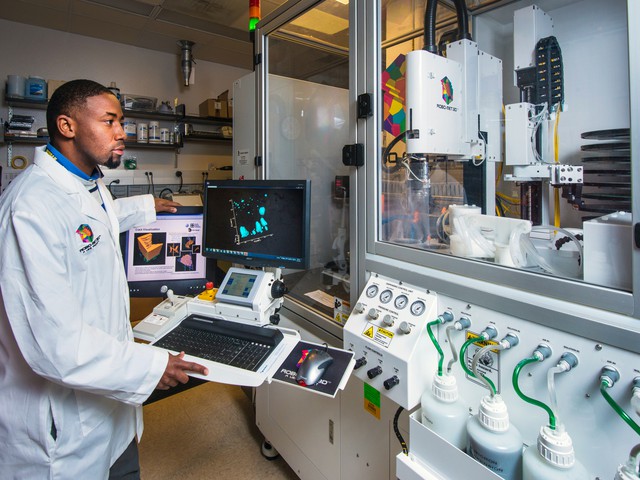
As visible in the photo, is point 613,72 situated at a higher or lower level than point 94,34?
lower

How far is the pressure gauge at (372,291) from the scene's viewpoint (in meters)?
1.18

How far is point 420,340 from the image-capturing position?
994 mm

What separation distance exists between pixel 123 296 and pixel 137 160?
10.2 ft

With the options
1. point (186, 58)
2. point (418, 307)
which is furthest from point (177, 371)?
point (186, 58)

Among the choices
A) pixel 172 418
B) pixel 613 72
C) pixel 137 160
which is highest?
pixel 137 160

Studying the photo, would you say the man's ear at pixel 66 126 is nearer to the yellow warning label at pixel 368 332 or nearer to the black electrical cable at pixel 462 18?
the yellow warning label at pixel 368 332

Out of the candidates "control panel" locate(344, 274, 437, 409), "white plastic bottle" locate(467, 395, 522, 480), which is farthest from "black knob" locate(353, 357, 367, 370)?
"white plastic bottle" locate(467, 395, 522, 480)

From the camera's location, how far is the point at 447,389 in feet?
3.02

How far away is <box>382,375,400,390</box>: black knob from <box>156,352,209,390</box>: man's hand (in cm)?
50

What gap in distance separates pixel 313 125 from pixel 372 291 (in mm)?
1237

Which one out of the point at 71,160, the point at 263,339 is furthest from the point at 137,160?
the point at 263,339

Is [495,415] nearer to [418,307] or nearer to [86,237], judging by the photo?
[418,307]

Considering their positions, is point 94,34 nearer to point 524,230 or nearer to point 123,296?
point 123,296

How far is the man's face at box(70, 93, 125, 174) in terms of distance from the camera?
3.86ft
